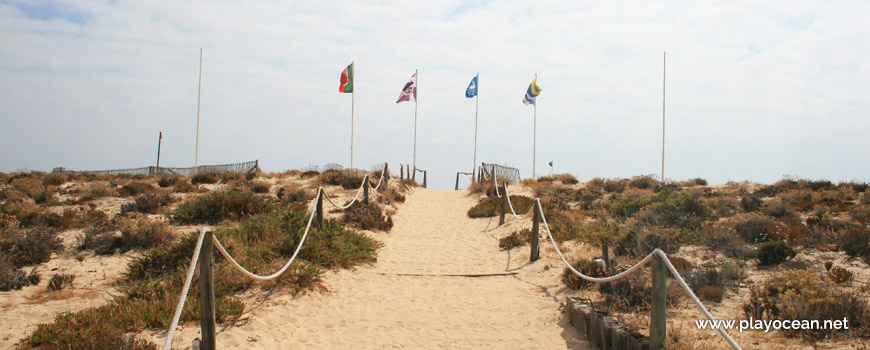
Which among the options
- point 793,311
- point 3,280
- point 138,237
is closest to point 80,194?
point 138,237

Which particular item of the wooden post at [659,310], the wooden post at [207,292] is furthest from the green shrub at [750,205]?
the wooden post at [207,292]

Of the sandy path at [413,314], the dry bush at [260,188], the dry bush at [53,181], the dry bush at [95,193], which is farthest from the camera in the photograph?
the dry bush at [53,181]

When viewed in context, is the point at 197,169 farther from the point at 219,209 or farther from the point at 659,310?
the point at 659,310

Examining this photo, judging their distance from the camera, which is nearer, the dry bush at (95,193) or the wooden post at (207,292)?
the wooden post at (207,292)

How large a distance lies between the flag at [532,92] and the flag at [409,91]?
7.20m

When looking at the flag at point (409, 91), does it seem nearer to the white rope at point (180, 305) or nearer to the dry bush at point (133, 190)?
the dry bush at point (133, 190)

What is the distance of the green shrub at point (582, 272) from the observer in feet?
25.3

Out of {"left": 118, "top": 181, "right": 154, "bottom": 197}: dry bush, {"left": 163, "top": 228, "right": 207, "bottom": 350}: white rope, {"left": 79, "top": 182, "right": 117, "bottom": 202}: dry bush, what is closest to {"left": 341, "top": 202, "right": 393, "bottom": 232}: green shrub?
{"left": 118, "top": 181, "right": 154, "bottom": 197}: dry bush

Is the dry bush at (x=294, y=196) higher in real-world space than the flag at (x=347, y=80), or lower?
lower

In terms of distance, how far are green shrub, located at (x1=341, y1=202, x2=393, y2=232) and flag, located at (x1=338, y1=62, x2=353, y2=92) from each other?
520 inches

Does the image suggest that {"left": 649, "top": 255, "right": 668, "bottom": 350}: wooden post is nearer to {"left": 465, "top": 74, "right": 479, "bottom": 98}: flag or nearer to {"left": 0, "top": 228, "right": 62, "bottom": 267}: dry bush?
{"left": 0, "top": 228, "right": 62, "bottom": 267}: dry bush

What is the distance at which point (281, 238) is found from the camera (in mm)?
9102

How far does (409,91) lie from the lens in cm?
2950

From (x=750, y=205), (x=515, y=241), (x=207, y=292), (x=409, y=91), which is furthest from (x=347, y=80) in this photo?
(x=207, y=292)
